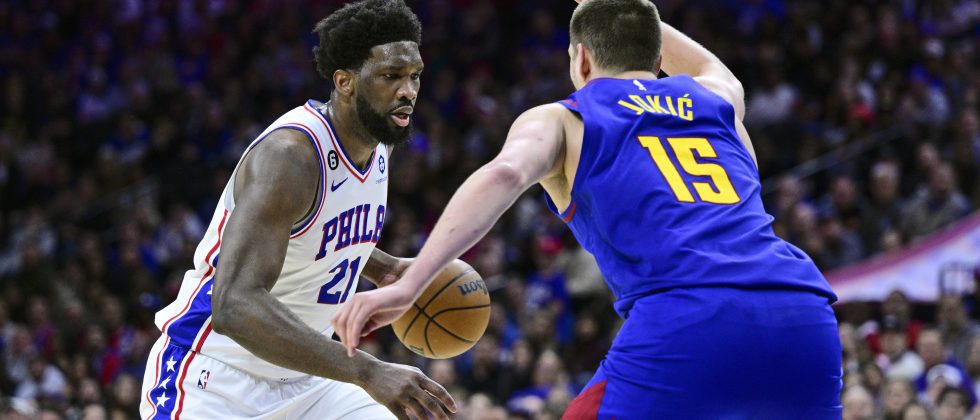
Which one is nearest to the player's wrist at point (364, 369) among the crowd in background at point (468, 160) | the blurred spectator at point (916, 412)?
the blurred spectator at point (916, 412)

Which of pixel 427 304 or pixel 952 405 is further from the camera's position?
pixel 952 405

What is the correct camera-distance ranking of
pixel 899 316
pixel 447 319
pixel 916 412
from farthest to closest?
pixel 899 316 < pixel 916 412 < pixel 447 319

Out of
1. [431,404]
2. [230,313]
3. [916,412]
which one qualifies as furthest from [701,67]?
[916,412]

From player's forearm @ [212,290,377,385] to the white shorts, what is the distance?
0.52 m

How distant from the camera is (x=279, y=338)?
369 cm

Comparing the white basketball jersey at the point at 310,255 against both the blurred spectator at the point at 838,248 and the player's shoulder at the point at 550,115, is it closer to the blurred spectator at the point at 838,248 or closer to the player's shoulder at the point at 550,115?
the player's shoulder at the point at 550,115

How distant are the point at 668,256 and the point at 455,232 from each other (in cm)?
57

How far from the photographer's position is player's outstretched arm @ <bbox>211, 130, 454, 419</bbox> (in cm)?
360

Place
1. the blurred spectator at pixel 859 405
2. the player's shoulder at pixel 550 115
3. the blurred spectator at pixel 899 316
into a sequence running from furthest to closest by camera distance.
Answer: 1. the blurred spectator at pixel 899 316
2. the blurred spectator at pixel 859 405
3. the player's shoulder at pixel 550 115

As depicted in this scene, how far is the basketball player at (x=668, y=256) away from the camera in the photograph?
3.03 meters

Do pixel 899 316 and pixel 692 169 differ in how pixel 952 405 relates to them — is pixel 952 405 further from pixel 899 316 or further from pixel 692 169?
pixel 692 169

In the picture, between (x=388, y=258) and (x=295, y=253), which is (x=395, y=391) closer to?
(x=295, y=253)

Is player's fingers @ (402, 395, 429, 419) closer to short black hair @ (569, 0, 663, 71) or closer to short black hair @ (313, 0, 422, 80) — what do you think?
short black hair @ (569, 0, 663, 71)

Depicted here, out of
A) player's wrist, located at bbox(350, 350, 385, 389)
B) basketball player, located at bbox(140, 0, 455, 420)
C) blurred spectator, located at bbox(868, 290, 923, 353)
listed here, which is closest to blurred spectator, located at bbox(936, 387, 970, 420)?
blurred spectator, located at bbox(868, 290, 923, 353)
